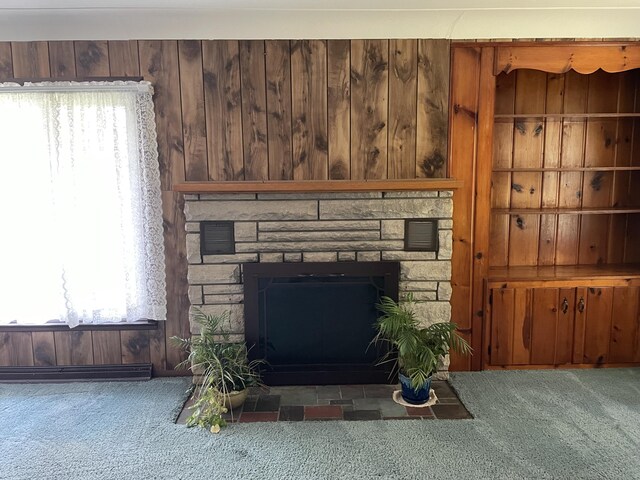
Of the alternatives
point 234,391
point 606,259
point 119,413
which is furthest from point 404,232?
point 119,413

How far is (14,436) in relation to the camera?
108 inches

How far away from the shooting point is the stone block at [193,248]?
10.6 feet

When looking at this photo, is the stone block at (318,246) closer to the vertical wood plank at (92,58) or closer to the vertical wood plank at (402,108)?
the vertical wood plank at (402,108)

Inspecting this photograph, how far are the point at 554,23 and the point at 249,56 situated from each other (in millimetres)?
1912

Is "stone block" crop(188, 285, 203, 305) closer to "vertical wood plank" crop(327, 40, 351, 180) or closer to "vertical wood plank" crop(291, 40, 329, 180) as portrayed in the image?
"vertical wood plank" crop(291, 40, 329, 180)

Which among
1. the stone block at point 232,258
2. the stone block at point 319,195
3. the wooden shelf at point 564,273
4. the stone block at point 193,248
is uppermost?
the stone block at point 319,195

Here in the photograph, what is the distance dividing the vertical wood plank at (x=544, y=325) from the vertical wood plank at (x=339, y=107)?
1.53 metres

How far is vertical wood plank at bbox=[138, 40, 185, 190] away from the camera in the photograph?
3.21 metres

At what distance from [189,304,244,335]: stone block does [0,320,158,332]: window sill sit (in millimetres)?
367

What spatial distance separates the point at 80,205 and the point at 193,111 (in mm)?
934

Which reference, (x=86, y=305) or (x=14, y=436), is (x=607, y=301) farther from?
(x=14, y=436)

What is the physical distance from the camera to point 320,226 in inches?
127

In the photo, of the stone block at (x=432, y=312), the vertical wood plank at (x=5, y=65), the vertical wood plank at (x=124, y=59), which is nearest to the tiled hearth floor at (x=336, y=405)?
the stone block at (x=432, y=312)

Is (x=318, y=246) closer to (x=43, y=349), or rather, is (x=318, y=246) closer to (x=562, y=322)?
(x=562, y=322)
